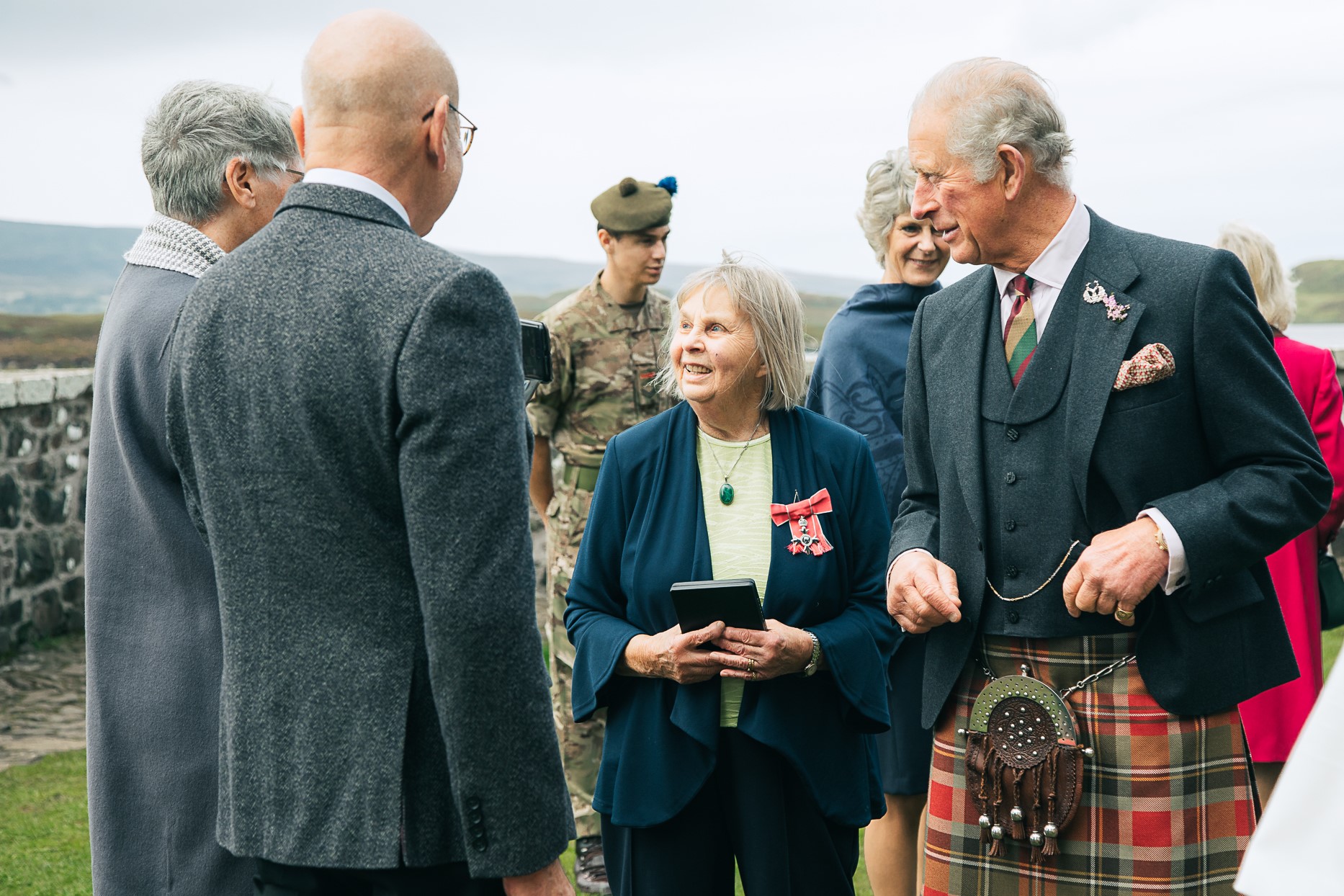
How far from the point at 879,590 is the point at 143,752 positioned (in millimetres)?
1623

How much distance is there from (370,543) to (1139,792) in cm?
149

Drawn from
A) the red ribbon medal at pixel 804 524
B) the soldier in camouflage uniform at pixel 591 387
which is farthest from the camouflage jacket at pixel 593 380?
the red ribbon medal at pixel 804 524

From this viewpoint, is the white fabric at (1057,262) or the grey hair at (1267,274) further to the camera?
the grey hair at (1267,274)

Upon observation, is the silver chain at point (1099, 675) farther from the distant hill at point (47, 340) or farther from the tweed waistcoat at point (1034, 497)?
the distant hill at point (47, 340)

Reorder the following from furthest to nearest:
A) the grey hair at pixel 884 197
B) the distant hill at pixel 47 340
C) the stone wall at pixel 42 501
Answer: the distant hill at pixel 47 340 → the stone wall at pixel 42 501 → the grey hair at pixel 884 197

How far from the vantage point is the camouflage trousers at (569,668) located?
14.3 feet

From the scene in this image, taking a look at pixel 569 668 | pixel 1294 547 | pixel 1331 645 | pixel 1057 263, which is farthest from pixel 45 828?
pixel 1331 645

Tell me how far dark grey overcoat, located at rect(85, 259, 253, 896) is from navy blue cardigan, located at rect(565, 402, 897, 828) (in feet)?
2.65

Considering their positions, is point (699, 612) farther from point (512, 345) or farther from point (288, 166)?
point (288, 166)

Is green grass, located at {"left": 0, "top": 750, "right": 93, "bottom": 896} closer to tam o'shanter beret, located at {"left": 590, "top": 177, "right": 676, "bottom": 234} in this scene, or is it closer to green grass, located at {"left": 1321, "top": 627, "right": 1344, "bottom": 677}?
tam o'shanter beret, located at {"left": 590, "top": 177, "right": 676, "bottom": 234}

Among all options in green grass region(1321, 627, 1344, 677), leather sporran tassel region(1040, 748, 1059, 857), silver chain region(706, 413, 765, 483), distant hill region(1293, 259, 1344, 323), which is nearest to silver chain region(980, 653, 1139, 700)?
leather sporran tassel region(1040, 748, 1059, 857)

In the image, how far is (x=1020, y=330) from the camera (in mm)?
2377

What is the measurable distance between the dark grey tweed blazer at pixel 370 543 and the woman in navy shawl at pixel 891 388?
1.91m

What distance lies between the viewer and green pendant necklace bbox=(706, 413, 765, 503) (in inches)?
110
